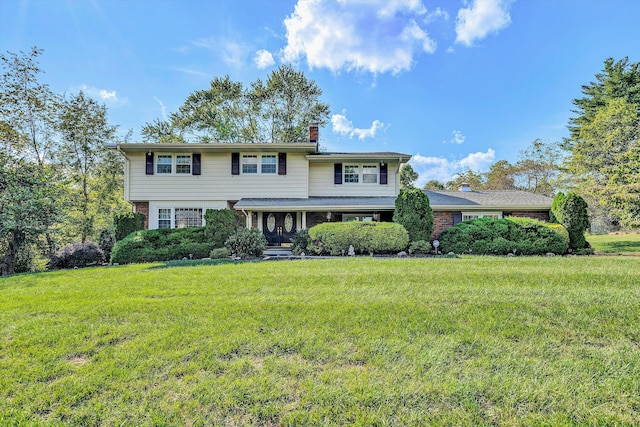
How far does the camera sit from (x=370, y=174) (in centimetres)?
1520

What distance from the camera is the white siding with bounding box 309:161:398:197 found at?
15102 millimetres

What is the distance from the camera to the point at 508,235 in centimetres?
1134

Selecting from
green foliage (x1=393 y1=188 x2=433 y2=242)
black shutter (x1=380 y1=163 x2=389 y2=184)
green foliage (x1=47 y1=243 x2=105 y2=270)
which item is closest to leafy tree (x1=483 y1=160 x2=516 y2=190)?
black shutter (x1=380 y1=163 x2=389 y2=184)

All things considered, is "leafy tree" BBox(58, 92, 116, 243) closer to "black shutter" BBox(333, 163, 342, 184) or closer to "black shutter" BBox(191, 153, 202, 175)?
"black shutter" BBox(191, 153, 202, 175)

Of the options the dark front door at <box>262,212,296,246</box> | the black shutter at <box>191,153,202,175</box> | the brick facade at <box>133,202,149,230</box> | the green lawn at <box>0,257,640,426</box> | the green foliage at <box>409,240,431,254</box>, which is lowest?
the green lawn at <box>0,257,640,426</box>

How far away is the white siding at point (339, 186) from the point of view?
1510cm

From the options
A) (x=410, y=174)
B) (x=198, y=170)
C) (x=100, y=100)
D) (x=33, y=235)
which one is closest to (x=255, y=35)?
(x=198, y=170)

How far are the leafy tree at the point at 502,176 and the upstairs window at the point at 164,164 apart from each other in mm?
32768

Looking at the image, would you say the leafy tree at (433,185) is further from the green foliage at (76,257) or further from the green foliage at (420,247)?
the green foliage at (76,257)

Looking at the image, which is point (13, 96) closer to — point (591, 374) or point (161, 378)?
point (161, 378)

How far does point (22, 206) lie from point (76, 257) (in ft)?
8.06

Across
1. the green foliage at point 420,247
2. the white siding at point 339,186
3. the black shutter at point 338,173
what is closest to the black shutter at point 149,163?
the white siding at point 339,186

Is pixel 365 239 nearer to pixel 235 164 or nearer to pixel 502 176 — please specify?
pixel 235 164

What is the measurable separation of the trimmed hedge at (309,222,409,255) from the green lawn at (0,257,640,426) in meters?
5.63
